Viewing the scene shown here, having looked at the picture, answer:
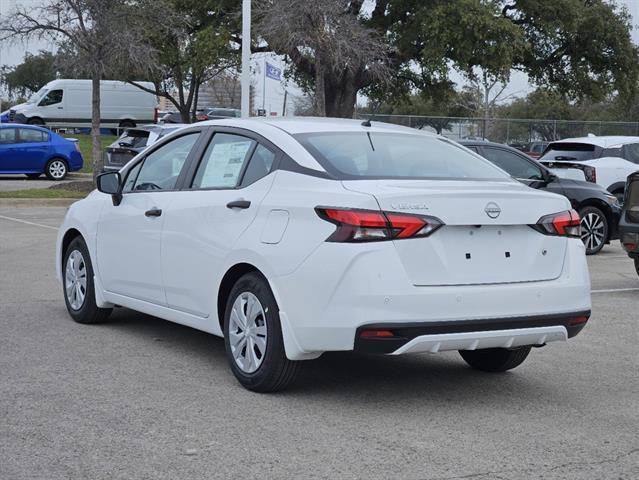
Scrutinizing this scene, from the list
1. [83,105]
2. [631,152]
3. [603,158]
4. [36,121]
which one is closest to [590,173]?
[603,158]

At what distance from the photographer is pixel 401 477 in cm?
466

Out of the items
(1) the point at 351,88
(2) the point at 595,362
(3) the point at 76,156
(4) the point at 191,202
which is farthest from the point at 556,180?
(1) the point at 351,88

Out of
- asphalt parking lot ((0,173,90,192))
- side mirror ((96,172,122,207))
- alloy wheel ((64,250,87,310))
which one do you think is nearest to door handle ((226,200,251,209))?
side mirror ((96,172,122,207))

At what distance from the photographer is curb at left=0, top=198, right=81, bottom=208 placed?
21469mm

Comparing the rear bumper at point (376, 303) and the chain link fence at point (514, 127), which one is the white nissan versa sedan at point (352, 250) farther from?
the chain link fence at point (514, 127)

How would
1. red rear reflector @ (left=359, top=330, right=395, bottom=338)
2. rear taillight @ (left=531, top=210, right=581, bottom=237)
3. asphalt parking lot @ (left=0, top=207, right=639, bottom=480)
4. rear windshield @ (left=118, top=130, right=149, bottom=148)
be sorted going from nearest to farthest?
asphalt parking lot @ (left=0, top=207, right=639, bottom=480) < red rear reflector @ (left=359, top=330, right=395, bottom=338) < rear taillight @ (left=531, top=210, right=581, bottom=237) < rear windshield @ (left=118, top=130, right=149, bottom=148)

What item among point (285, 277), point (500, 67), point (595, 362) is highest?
point (500, 67)

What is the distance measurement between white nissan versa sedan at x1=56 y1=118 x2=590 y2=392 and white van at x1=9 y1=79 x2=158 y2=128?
46.4 meters

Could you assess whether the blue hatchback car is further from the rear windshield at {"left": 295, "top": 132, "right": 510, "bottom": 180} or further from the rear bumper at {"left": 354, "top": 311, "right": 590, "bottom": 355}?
the rear bumper at {"left": 354, "top": 311, "right": 590, "bottom": 355}

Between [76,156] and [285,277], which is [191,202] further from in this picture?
[76,156]

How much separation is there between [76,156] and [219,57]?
1005 cm

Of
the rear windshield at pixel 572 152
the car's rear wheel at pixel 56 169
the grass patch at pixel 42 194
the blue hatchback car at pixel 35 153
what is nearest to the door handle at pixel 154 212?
the rear windshield at pixel 572 152

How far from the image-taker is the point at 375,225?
5562mm

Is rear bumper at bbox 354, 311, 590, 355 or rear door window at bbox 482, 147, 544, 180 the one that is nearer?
rear bumper at bbox 354, 311, 590, 355
